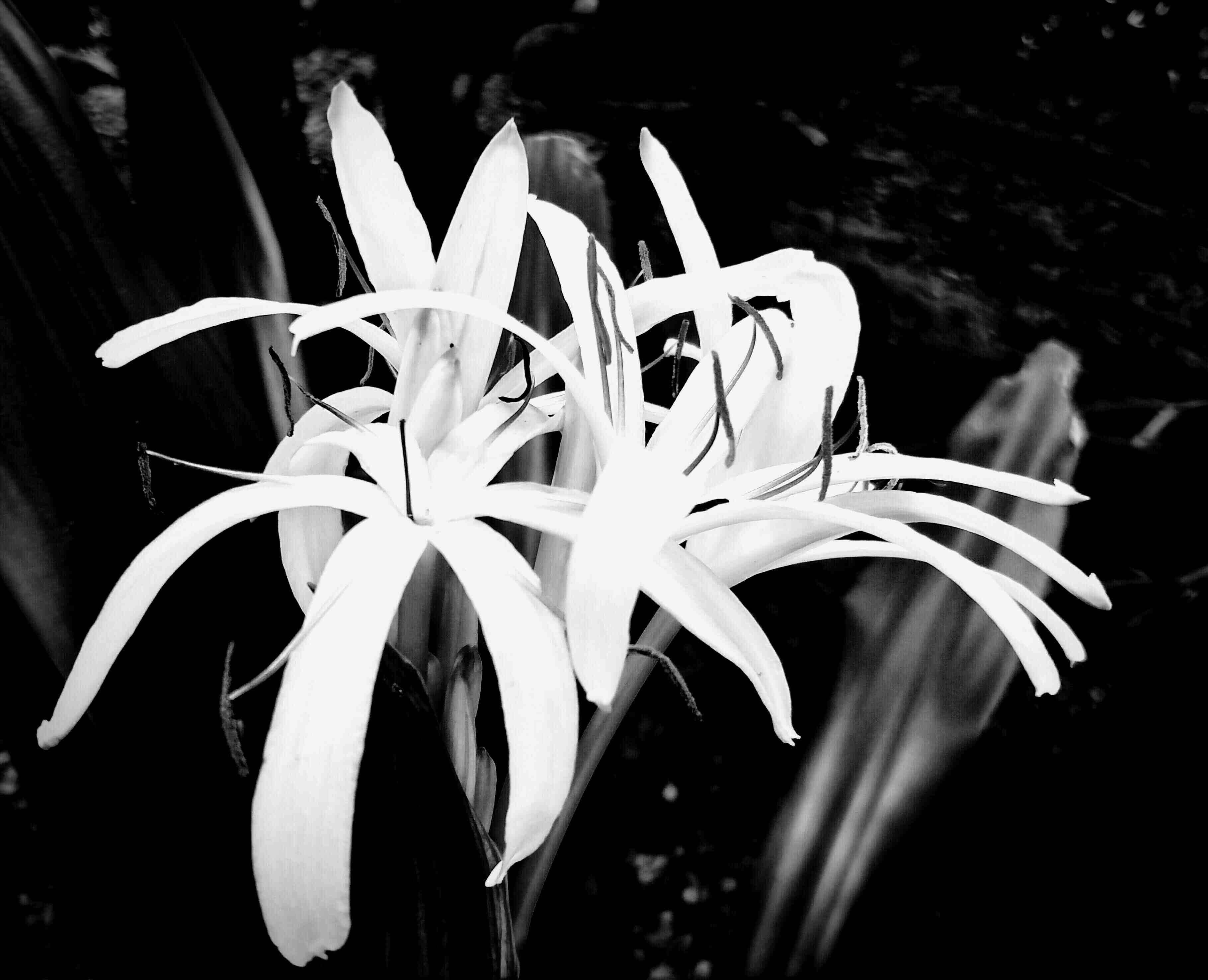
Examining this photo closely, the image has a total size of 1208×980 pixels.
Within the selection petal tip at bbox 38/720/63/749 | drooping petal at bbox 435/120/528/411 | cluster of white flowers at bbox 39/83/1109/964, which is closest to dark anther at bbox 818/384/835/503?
cluster of white flowers at bbox 39/83/1109/964

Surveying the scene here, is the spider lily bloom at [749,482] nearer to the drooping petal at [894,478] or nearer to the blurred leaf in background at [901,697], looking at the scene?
the drooping petal at [894,478]

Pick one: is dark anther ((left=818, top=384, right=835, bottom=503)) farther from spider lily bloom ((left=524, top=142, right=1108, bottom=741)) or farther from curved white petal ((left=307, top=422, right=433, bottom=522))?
curved white petal ((left=307, top=422, right=433, bottom=522))

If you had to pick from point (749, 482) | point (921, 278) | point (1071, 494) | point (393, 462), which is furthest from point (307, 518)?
point (921, 278)

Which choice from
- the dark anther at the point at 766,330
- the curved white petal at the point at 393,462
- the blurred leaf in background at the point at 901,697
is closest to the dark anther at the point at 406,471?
the curved white petal at the point at 393,462

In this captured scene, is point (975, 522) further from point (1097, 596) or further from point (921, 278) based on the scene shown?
point (921, 278)

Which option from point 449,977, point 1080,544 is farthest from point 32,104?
point 1080,544
